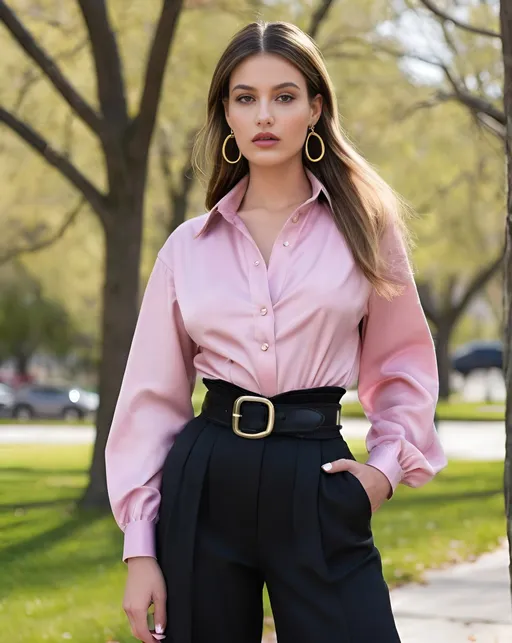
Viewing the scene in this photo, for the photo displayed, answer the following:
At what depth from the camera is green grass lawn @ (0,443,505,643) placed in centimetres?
614

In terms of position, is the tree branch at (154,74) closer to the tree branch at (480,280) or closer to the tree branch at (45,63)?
the tree branch at (45,63)

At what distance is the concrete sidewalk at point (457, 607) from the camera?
19.7ft

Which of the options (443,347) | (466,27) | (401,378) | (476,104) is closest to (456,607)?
(466,27)

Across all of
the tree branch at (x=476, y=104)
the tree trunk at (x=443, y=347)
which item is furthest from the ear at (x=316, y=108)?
the tree trunk at (x=443, y=347)

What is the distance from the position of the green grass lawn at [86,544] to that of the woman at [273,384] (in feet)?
10.5

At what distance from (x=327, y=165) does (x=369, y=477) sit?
31.3 inches

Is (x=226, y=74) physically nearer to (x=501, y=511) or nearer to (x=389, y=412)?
(x=389, y=412)

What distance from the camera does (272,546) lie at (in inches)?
102

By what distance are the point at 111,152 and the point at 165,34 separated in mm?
1122

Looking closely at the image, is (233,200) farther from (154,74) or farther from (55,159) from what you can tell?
(55,159)

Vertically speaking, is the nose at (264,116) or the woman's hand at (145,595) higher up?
the nose at (264,116)

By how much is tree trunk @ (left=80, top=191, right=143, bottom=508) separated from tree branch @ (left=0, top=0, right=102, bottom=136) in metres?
0.88

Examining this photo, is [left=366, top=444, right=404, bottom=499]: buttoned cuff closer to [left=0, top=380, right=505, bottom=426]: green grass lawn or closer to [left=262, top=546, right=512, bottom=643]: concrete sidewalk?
[left=262, top=546, right=512, bottom=643]: concrete sidewalk

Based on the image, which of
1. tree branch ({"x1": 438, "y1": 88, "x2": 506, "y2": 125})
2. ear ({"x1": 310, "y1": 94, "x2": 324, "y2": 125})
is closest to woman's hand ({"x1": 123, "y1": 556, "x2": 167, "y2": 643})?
ear ({"x1": 310, "y1": 94, "x2": 324, "y2": 125})
